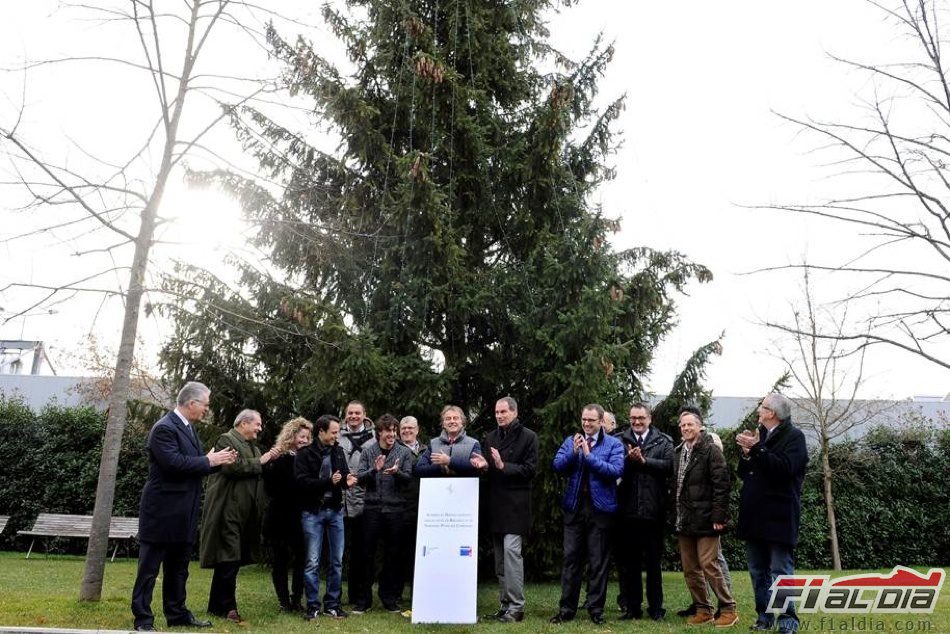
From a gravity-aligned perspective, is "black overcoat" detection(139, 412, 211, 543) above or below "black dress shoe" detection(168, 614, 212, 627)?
above

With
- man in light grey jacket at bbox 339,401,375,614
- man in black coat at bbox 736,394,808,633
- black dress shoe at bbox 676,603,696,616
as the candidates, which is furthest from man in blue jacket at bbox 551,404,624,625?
man in light grey jacket at bbox 339,401,375,614

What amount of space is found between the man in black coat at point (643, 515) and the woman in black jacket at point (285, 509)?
3.02 meters

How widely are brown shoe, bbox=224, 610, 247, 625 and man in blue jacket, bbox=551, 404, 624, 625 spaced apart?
2713mm

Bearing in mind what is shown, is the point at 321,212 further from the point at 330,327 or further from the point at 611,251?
the point at 611,251

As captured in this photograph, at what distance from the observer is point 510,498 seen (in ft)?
23.6

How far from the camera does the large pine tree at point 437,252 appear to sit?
897 cm

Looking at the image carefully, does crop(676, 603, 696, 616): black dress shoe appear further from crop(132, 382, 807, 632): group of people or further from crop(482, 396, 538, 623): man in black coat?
crop(482, 396, 538, 623): man in black coat

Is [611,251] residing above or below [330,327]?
above

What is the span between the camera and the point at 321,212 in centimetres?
1048

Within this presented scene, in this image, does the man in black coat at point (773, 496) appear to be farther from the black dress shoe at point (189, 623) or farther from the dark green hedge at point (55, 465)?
the dark green hedge at point (55, 465)

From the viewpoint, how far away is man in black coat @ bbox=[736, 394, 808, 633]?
622cm

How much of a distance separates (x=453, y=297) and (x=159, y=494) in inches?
184

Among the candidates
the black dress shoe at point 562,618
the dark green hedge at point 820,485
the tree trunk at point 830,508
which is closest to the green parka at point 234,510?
the black dress shoe at point 562,618

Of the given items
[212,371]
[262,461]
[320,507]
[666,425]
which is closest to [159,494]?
[262,461]
